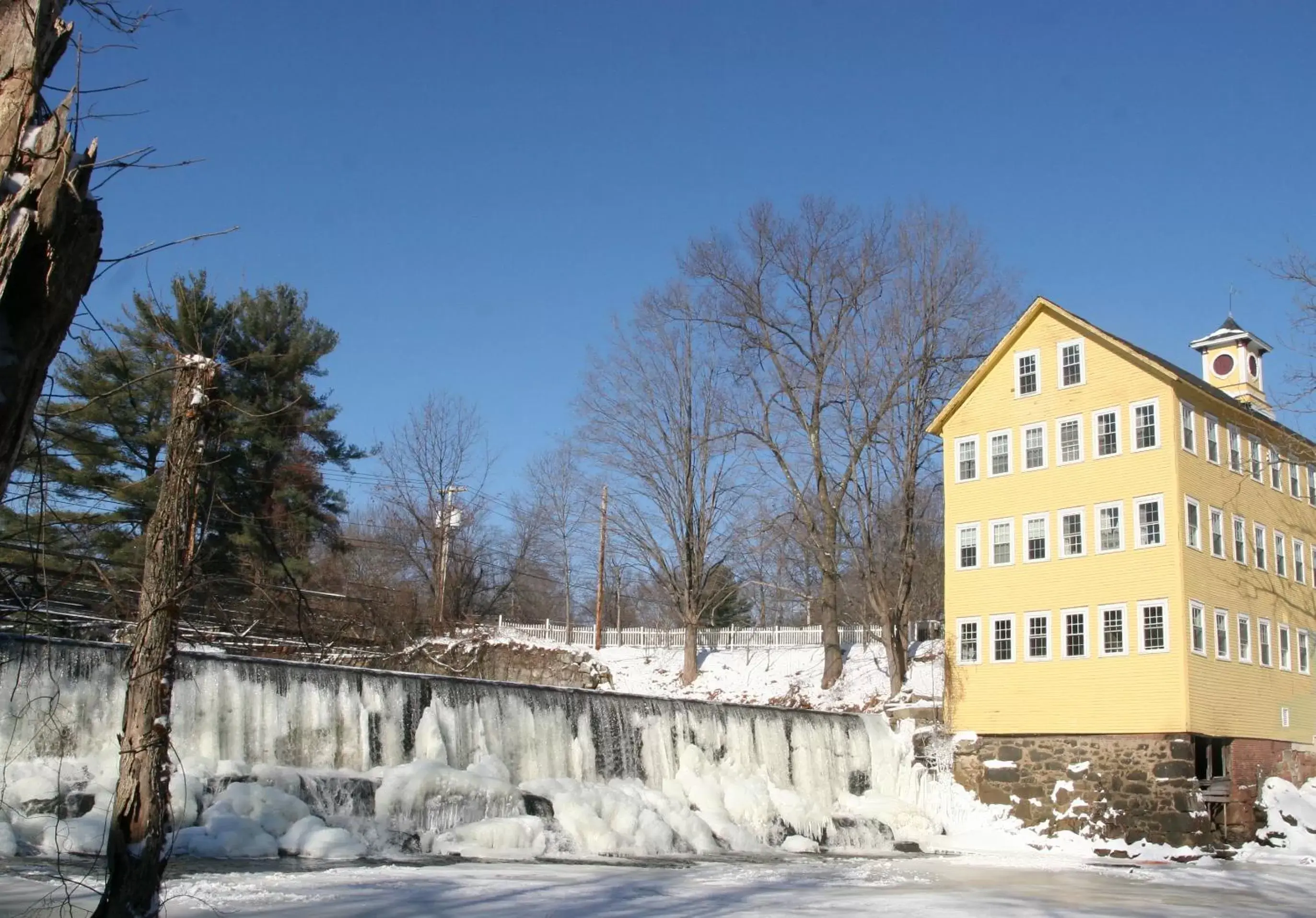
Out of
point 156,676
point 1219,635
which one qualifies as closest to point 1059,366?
point 1219,635

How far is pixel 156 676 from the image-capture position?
693cm

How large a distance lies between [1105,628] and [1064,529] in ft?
8.39

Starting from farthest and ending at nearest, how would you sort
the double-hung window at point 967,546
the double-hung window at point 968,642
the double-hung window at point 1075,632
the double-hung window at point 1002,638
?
the double-hung window at point 967,546 < the double-hung window at point 968,642 < the double-hung window at point 1002,638 < the double-hung window at point 1075,632

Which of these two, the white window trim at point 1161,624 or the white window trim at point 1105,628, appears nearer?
the white window trim at point 1161,624

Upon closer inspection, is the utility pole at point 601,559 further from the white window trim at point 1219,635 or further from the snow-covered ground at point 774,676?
the white window trim at point 1219,635

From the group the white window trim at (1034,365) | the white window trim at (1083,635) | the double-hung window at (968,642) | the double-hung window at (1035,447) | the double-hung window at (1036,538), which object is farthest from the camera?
the white window trim at (1034,365)

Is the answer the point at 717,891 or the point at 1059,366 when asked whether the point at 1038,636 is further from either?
the point at 717,891

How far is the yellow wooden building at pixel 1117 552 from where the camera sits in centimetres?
2817

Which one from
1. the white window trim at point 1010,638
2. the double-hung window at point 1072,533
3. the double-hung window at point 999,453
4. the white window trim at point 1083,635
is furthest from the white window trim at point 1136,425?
the white window trim at point 1010,638

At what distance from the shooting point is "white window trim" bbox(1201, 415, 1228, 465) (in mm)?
29906

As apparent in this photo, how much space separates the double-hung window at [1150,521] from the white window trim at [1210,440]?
2437mm

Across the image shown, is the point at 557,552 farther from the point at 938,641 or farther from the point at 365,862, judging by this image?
the point at 365,862

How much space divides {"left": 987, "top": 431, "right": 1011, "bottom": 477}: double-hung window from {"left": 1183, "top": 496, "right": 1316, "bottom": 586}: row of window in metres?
4.53

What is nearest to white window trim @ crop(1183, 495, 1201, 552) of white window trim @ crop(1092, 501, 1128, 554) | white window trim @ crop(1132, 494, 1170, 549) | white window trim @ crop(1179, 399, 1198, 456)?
white window trim @ crop(1132, 494, 1170, 549)
